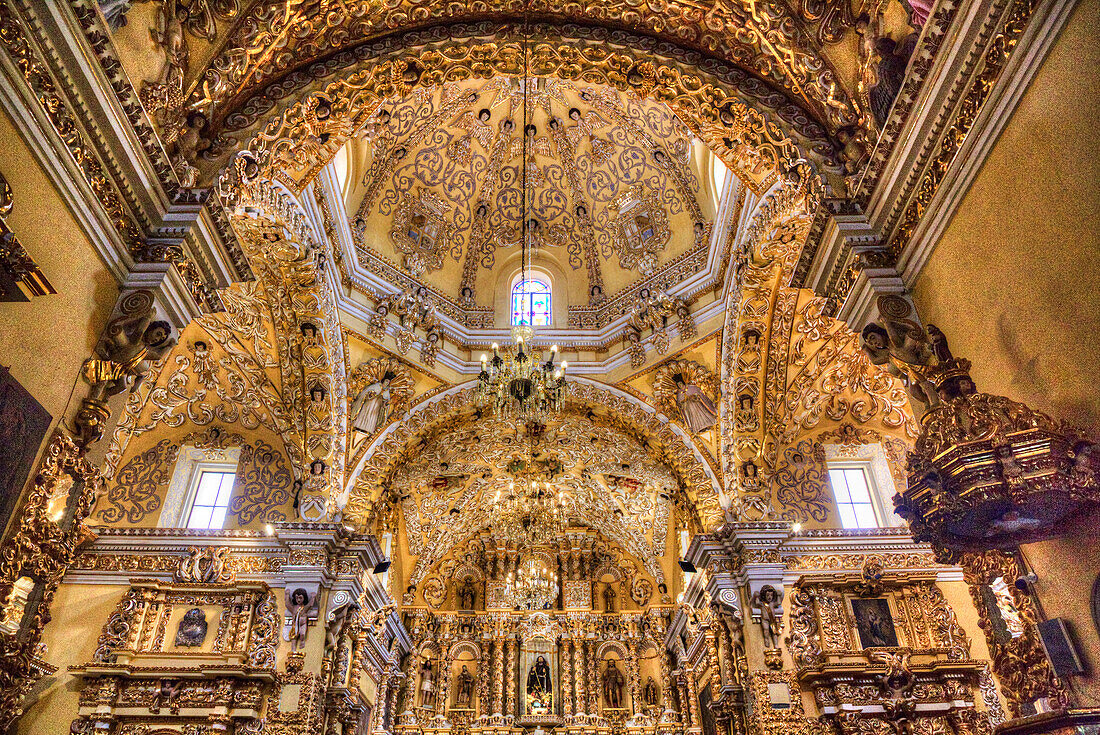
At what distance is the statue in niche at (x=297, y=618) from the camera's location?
11.1m

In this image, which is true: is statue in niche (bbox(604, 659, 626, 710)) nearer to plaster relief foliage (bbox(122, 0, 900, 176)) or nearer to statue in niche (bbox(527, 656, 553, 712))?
statue in niche (bbox(527, 656, 553, 712))

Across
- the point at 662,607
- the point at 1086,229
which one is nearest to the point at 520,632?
the point at 662,607

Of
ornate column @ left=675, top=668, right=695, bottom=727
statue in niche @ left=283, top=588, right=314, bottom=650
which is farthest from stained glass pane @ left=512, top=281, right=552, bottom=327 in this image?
ornate column @ left=675, top=668, right=695, bottom=727

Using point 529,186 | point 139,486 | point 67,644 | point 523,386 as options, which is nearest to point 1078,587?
point 523,386

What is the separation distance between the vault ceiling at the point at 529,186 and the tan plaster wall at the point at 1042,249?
A: 26.5 ft

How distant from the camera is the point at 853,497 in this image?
12594mm

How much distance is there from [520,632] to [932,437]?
16.5 m

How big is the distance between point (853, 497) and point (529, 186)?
8.88m

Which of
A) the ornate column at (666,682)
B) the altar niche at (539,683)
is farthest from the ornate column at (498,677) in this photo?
the ornate column at (666,682)

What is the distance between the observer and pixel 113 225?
5.87 metres

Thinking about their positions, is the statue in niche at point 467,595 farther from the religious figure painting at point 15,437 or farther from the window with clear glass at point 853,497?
the religious figure painting at point 15,437

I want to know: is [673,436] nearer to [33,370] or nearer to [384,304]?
[384,304]

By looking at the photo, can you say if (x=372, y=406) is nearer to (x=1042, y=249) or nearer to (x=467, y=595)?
(x=467, y=595)

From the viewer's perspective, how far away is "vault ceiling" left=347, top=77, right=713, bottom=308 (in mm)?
13367
